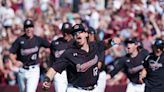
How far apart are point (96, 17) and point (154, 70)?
862cm

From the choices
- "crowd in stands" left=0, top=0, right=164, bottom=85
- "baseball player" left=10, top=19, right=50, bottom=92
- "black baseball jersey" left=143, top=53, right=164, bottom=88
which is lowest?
"crowd in stands" left=0, top=0, right=164, bottom=85

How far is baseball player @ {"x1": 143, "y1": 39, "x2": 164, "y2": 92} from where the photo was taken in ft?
37.1

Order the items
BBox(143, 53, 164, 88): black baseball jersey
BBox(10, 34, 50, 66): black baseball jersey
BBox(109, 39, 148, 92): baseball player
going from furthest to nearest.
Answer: BBox(10, 34, 50, 66): black baseball jersey
BBox(109, 39, 148, 92): baseball player
BBox(143, 53, 164, 88): black baseball jersey

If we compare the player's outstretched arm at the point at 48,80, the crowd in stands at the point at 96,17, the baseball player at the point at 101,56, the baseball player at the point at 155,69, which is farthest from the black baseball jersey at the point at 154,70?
the crowd in stands at the point at 96,17

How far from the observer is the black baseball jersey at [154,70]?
1132 centimetres

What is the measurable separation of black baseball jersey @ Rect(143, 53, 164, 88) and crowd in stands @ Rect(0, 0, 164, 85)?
617 centimetres

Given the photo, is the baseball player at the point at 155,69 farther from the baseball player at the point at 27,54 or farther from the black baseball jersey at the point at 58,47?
the baseball player at the point at 27,54

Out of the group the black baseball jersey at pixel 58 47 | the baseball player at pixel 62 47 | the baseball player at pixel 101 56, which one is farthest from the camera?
the black baseball jersey at pixel 58 47

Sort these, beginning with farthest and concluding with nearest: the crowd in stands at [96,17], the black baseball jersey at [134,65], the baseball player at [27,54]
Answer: the crowd in stands at [96,17], the baseball player at [27,54], the black baseball jersey at [134,65]

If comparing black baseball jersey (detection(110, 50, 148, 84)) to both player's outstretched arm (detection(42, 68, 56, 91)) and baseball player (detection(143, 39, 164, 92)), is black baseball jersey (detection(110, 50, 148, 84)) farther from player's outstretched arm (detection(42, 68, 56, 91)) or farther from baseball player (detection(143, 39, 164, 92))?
player's outstretched arm (detection(42, 68, 56, 91))

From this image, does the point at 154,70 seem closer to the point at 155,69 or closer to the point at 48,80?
the point at 155,69

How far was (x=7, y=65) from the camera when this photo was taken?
16594mm

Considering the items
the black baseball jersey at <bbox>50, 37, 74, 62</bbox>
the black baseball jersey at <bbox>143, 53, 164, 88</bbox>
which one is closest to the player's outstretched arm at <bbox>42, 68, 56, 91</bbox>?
the black baseball jersey at <bbox>143, 53, 164, 88</bbox>

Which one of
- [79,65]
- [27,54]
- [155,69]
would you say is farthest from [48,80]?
[27,54]
